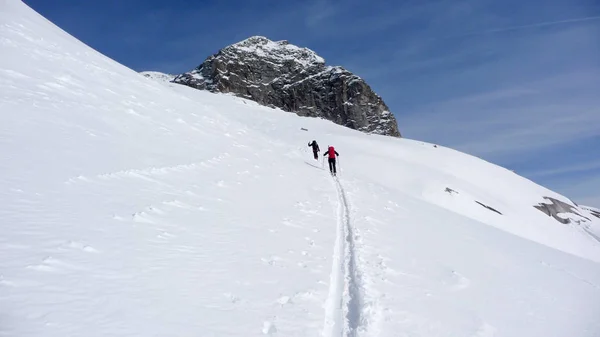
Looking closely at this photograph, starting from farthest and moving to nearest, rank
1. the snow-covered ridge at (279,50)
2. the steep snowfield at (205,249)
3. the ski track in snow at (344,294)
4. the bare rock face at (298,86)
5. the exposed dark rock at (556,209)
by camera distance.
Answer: the snow-covered ridge at (279,50)
the bare rock face at (298,86)
the exposed dark rock at (556,209)
the ski track in snow at (344,294)
the steep snowfield at (205,249)

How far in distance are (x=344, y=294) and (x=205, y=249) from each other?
8.30 ft

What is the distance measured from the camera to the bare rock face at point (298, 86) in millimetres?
108938

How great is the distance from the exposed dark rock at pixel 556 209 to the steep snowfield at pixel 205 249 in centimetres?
2449

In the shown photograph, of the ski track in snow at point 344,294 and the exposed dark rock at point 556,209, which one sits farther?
the exposed dark rock at point 556,209

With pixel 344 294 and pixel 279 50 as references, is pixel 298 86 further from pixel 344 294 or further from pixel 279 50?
pixel 344 294

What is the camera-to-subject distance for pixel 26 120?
35.0 feet

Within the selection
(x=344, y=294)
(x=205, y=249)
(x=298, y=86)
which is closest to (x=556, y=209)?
(x=344, y=294)

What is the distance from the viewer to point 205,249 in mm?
6871

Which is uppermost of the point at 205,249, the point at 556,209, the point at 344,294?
the point at 556,209

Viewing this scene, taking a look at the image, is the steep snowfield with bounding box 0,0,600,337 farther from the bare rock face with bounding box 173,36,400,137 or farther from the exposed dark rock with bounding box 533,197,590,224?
the bare rock face with bounding box 173,36,400,137

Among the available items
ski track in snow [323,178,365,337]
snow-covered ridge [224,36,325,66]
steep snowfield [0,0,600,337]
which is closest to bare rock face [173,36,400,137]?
snow-covered ridge [224,36,325,66]

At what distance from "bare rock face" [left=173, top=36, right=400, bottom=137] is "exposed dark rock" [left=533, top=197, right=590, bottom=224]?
70054mm

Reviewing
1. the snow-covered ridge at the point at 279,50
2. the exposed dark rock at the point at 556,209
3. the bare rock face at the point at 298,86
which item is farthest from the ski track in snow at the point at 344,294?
the snow-covered ridge at the point at 279,50

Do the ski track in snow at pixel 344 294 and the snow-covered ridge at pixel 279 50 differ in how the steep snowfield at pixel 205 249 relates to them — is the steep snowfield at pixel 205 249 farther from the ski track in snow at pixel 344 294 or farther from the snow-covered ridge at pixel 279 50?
the snow-covered ridge at pixel 279 50
